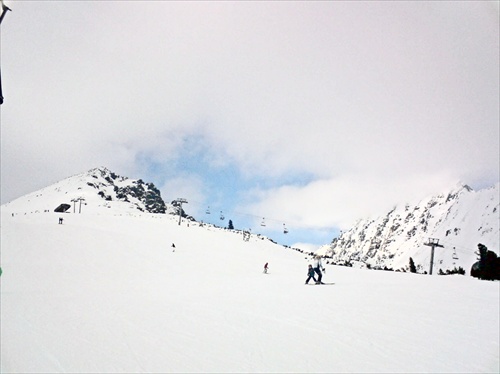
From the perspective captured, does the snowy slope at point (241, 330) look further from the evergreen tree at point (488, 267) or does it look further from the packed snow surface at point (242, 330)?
the evergreen tree at point (488, 267)

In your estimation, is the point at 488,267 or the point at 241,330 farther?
the point at 488,267

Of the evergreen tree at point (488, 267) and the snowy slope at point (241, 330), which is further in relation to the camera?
the evergreen tree at point (488, 267)

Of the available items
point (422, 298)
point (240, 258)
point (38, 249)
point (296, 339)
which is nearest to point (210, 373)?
point (296, 339)

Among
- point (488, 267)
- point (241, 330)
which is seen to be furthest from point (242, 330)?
point (488, 267)

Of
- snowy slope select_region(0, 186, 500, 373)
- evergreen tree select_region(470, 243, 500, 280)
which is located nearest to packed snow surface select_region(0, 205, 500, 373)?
snowy slope select_region(0, 186, 500, 373)

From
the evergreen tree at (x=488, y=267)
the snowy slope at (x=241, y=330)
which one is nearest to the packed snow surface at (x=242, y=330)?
the snowy slope at (x=241, y=330)

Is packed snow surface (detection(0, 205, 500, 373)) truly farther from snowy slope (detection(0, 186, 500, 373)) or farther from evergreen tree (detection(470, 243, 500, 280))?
evergreen tree (detection(470, 243, 500, 280))

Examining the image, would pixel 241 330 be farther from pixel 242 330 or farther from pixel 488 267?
pixel 488 267

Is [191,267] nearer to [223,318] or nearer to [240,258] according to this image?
[240,258]

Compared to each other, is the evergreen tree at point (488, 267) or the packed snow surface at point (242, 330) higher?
the packed snow surface at point (242, 330)

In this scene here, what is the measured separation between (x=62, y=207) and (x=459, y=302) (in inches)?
3491

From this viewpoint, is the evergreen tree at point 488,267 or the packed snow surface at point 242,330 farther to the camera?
the evergreen tree at point 488,267

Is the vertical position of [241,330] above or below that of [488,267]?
above

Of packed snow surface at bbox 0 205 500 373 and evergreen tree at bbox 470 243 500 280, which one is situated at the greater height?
packed snow surface at bbox 0 205 500 373
